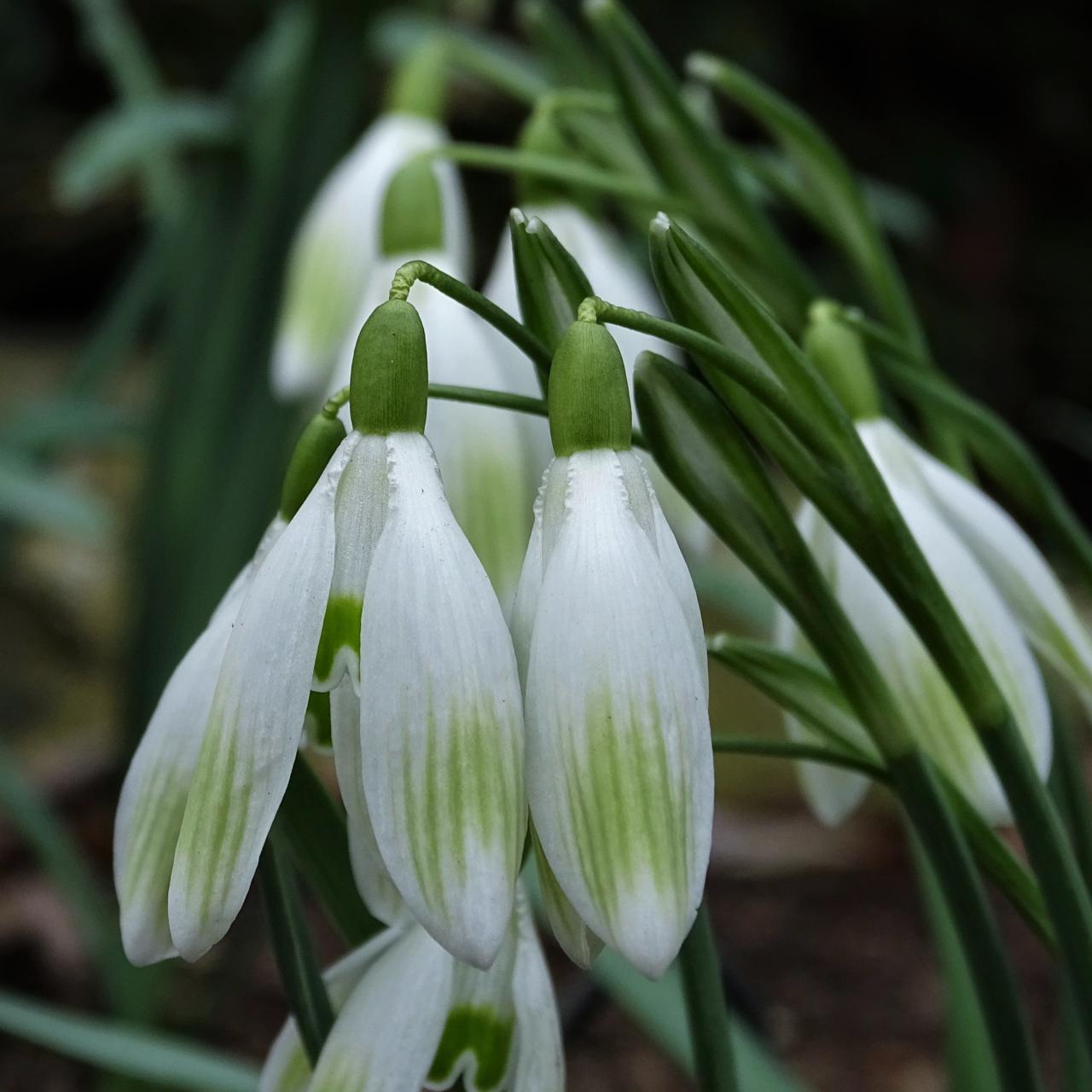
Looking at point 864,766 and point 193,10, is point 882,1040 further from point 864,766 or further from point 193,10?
point 193,10

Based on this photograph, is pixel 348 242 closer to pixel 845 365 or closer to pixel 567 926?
pixel 845 365

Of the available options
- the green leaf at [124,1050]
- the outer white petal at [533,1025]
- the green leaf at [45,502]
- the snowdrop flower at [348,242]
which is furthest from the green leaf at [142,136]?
the outer white petal at [533,1025]

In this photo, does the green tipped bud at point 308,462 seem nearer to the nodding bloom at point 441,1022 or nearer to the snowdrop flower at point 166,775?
the snowdrop flower at point 166,775

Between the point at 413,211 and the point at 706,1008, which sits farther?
the point at 413,211

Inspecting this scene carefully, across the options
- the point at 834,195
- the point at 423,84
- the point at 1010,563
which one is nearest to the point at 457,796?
the point at 1010,563

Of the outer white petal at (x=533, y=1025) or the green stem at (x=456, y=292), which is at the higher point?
the green stem at (x=456, y=292)

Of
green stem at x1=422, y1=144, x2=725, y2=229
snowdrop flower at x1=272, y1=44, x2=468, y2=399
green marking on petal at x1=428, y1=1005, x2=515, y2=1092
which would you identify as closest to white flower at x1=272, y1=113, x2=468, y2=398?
snowdrop flower at x1=272, y1=44, x2=468, y2=399
